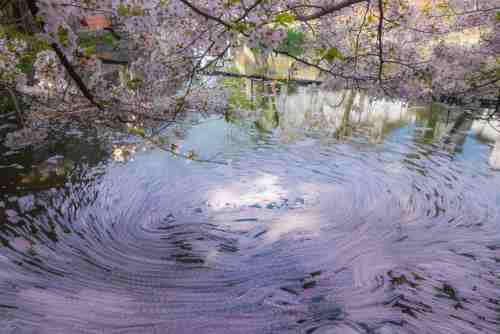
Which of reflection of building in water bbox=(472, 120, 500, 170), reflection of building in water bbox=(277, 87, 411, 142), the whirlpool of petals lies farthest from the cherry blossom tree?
the whirlpool of petals

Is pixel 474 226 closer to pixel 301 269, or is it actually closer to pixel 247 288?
pixel 301 269

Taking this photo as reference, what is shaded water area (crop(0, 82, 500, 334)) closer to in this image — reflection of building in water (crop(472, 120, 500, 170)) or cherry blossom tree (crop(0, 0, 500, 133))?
reflection of building in water (crop(472, 120, 500, 170))

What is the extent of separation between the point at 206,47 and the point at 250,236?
2.18 m

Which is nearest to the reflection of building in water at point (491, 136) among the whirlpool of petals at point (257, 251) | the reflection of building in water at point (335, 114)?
the whirlpool of petals at point (257, 251)

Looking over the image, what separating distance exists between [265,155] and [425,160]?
2456mm

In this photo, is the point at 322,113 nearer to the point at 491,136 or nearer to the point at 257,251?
the point at 491,136

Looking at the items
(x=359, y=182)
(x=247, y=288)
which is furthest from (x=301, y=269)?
(x=359, y=182)

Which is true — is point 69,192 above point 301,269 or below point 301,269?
above

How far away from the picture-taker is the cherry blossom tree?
4.57 ft

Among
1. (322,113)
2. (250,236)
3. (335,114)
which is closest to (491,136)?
(335,114)

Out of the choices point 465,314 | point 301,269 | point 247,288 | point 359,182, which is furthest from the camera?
point 359,182

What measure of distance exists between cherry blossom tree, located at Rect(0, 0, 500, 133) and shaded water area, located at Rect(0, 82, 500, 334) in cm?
91

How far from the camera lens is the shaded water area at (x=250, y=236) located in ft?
7.58

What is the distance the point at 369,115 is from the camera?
23.8ft
